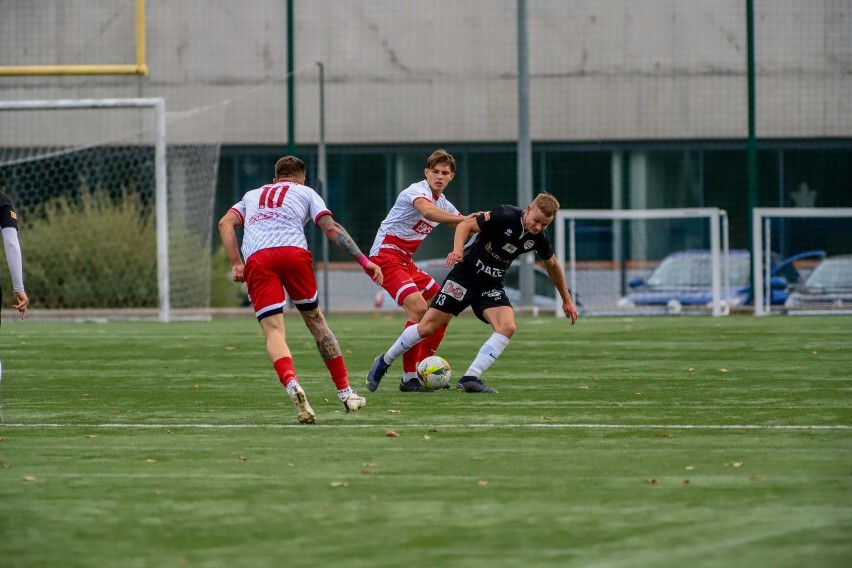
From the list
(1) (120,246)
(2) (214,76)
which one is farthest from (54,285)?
(2) (214,76)

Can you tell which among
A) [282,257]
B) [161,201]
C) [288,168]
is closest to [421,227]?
[288,168]

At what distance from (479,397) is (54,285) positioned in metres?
14.7

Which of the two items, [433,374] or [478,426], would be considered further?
[433,374]

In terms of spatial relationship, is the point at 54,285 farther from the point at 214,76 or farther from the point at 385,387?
the point at 385,387

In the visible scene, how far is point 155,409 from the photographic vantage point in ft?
34.0

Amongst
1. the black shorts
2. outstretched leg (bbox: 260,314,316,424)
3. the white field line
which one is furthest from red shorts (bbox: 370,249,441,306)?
the white field line

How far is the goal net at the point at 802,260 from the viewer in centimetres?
2372

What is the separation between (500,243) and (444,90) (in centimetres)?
2050

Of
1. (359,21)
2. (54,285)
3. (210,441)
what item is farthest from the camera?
(359,21)

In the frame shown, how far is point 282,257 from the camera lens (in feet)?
31.6

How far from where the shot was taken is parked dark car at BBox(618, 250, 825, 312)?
79.7 feet

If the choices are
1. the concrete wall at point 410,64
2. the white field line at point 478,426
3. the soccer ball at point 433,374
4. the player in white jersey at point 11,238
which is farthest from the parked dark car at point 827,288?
the player in white jersey at point 11,238

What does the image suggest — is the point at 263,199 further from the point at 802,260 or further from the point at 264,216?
the point at 802,260

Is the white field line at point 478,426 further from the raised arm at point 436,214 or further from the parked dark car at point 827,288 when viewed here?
the parked dark car at point 827,288
